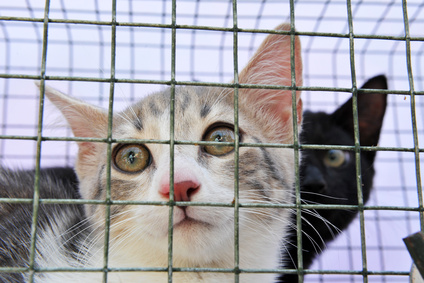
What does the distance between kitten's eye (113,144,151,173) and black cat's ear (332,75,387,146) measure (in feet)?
4.59

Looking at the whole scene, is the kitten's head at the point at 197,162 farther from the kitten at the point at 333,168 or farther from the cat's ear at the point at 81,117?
the kitten at the point at 333,168

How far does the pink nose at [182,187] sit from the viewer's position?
109cm

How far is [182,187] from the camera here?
3.58 feet

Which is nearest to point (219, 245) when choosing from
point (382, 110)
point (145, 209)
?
point (145, 209)

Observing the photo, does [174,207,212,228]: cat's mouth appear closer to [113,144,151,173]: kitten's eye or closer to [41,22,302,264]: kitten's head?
[41,22,302,264]: kitten's head

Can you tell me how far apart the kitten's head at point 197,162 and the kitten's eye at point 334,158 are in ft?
2.28

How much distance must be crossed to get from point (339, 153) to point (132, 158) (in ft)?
4.19

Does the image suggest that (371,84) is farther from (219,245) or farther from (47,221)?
(47,221)

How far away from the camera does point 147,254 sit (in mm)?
1392

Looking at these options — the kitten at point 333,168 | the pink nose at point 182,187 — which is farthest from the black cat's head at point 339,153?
the pink nose at point 182,187

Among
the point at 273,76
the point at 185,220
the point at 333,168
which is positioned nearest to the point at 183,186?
the point at 185,220

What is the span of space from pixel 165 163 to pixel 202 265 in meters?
0.32

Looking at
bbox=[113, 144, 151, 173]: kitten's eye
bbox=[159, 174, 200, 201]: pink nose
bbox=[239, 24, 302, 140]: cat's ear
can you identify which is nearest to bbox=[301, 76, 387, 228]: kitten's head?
bbox=[239, 24, 302, 140]: cat's ear

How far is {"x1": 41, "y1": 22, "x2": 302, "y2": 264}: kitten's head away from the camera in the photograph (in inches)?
46.6
